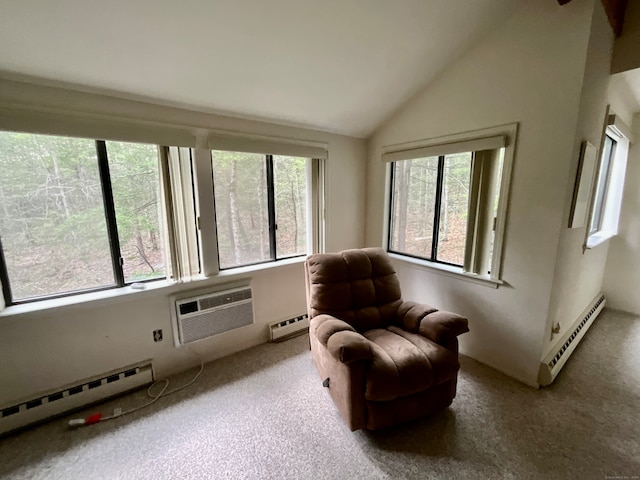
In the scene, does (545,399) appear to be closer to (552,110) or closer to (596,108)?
(552,110)

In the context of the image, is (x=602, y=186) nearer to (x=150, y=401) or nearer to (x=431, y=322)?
(x=431, y=322)

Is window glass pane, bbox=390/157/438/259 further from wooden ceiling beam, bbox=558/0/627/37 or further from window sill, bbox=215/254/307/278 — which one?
wooden ceiling beam, bbox=558/0/627/37

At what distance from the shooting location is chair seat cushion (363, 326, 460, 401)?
1.39m

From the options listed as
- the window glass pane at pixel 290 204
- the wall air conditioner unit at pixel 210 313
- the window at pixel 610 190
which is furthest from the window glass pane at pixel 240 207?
the window at pixel 610 190

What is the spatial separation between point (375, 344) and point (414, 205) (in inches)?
64.4

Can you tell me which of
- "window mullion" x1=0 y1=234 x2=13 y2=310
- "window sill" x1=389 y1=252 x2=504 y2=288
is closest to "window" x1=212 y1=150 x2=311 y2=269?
"window sill" x1=389 y1=252 x2=504 y2=288

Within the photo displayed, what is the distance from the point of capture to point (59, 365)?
5.47 ft

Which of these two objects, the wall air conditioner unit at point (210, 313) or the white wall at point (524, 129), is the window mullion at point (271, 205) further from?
the white wall at point (524, 129)

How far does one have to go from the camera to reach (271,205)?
2492mm

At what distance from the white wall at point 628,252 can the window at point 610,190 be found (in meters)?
0.06

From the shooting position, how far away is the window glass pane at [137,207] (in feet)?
5.93

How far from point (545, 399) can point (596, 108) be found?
2.09 meters

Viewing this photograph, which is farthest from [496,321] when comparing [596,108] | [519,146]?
[596,108]

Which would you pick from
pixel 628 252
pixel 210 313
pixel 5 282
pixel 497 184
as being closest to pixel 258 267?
pixel 210 313
